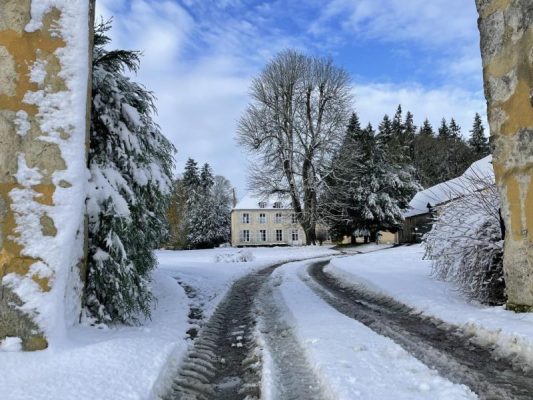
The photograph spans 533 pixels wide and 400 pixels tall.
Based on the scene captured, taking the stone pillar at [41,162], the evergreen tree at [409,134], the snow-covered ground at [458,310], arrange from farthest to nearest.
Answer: the evergreen tree at [409,134] < the snow-covered ground at [458,310] < the stone pillar at [41,162]

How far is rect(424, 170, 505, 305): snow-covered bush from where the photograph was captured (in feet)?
25.0

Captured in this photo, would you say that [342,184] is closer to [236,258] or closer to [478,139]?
[236,258]

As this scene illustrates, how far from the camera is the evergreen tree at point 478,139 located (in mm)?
59184

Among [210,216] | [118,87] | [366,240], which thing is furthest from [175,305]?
[210,216]

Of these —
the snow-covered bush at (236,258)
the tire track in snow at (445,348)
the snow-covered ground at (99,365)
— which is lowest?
the tire track in snow at (445,348)

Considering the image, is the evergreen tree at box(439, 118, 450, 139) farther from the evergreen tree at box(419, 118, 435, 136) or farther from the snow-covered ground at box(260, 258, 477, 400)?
the snow-covered ground at box(260, 258, 477, 400)

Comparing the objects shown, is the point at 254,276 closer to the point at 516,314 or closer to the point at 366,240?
the point at 516,314

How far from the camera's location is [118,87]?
7.21m

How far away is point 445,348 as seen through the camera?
18.0 ft

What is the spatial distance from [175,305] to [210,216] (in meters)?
44.2

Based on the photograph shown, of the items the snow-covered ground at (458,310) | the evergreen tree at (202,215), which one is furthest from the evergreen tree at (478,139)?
the snow-covered ground at (458,310)

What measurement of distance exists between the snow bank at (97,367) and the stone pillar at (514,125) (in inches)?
185

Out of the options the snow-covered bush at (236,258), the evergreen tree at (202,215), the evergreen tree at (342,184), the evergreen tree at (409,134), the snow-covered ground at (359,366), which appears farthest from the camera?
the evergreen tree at (409,134)

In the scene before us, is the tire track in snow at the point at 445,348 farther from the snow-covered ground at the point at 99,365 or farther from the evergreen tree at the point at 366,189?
the evergreen tree at the point at 366,189
